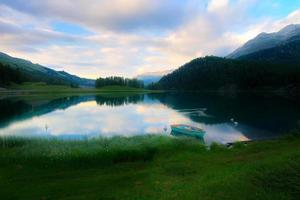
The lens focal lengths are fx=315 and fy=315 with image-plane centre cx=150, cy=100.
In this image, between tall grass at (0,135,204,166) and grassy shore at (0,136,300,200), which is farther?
tall grass at (0,135,204,166)

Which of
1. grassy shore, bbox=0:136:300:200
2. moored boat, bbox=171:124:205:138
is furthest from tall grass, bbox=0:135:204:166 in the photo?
moored boat, bbox=171:124:205:138

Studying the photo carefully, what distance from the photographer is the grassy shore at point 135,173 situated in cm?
1792

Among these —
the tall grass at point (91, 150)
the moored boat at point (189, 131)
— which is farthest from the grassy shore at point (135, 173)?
the moored boat at point (189, 131)

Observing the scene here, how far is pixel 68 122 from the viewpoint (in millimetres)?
79188

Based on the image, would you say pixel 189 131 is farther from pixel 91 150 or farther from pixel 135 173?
pixel 135 173

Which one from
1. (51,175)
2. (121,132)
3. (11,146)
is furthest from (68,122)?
(51,175)

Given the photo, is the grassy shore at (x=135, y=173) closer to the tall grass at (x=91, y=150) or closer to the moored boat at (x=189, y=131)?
the tall grass at (x=91, y=150)

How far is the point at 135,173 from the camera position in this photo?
2389 centimetres

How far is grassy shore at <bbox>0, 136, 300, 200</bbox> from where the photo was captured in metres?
17.9

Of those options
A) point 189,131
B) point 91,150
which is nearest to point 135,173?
point 91,150

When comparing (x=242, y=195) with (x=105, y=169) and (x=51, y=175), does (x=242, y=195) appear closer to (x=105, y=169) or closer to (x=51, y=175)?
(x=105, y=169)

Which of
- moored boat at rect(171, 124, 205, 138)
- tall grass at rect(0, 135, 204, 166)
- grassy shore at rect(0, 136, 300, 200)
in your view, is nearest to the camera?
grassy shore at rect(0, 136, 300, 200)

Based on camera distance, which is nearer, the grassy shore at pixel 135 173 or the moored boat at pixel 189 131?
the grassy shore at pixel 135 173

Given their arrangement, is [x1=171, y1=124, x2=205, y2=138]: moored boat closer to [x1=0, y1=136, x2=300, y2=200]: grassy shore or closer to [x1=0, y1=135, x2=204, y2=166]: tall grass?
[x1=0, y1=135, x2=204, y2=166]: tall grass
